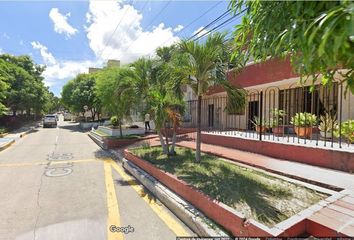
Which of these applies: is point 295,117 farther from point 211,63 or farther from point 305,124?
point 211,63

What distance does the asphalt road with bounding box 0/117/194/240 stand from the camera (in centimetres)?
455

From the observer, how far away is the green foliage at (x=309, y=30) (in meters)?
1.28

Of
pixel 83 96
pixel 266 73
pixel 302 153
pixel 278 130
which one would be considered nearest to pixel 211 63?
pixel 302 153

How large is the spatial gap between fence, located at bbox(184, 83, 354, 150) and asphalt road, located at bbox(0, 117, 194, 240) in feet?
11.5

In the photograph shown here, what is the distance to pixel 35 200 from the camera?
20.4 ft

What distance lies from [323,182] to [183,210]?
110 inches

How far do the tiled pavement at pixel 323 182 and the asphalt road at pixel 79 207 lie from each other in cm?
212

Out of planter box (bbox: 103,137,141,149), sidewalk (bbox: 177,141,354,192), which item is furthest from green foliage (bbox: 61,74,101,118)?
sidewalk (bbox: 177,141,354,192)

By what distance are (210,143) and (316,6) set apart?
31.2 feet

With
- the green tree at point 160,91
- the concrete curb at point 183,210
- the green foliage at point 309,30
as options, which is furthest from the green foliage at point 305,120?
the green foliage at point 309,30

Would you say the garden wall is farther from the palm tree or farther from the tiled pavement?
the palm tree

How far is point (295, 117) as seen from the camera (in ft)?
28.5

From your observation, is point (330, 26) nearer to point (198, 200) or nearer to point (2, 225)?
point (198, 200)

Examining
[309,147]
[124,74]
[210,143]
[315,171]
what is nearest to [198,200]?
[315,171]
